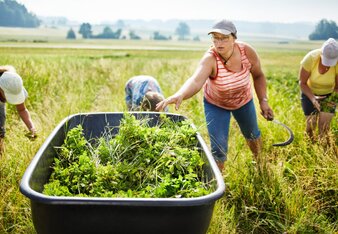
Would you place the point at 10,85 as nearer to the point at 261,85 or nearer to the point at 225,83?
the point at 225,83

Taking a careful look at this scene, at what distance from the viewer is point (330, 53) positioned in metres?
4.12

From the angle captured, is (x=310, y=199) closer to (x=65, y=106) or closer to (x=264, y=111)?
(x=264, y=111)

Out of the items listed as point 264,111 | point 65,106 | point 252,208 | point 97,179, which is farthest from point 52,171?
point 65,106

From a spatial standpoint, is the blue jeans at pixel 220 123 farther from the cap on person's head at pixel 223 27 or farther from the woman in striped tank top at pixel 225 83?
the cap on person's head at pixel 223 27

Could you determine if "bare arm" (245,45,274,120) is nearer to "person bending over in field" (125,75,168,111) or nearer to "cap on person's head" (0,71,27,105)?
"person bending over in field" (125,75,168,111)

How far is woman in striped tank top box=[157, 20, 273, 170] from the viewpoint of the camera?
10.1 ft

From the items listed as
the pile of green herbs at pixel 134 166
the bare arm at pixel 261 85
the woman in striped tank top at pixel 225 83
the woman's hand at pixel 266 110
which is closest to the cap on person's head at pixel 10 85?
the pile of green herbs at pixel 134 166

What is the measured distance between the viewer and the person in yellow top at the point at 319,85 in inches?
168

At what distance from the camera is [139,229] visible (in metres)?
1.63

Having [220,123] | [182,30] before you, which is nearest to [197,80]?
[220,123]

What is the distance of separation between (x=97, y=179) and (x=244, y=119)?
1919 millimetres

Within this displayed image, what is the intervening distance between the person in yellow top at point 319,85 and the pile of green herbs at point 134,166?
231cm

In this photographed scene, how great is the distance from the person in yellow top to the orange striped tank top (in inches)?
49.2

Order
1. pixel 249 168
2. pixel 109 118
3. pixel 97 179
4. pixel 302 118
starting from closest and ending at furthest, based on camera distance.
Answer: pixel 97 179 → pixel 109 118 → pixel 249 168 → pixel 302 118
